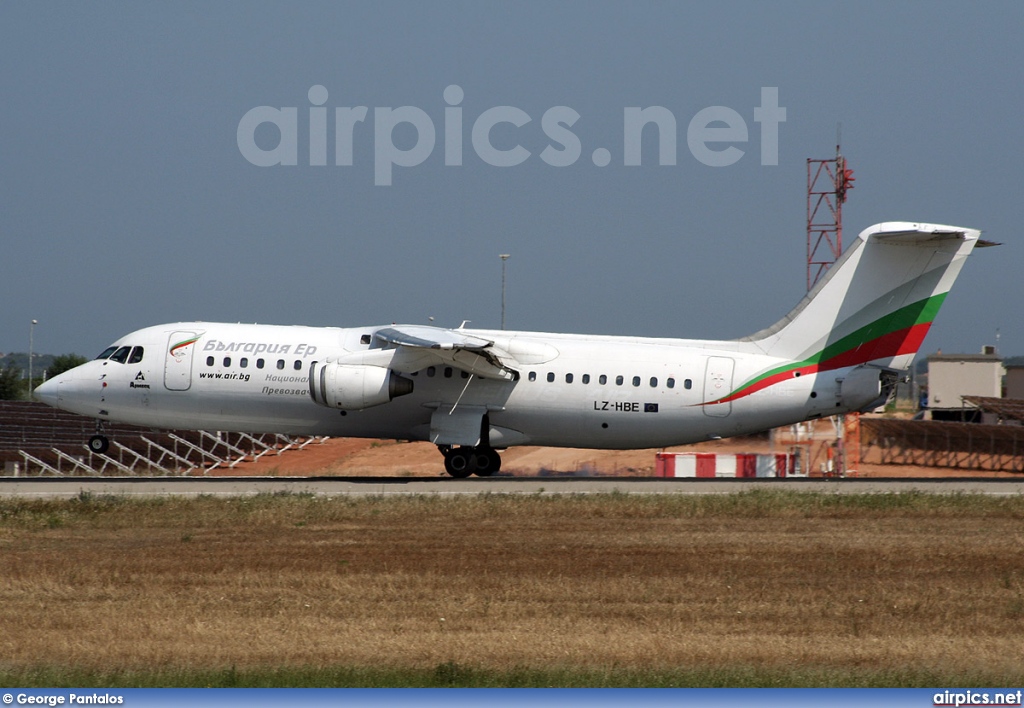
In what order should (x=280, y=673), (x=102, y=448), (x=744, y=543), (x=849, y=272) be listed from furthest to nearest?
(x=102, y=448) → (x=849, y=272) → (x=744, y=543) → (x=280, y=673)

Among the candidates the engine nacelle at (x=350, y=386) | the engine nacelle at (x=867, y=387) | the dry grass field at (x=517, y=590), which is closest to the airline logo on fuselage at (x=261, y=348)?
the engine nacelle at (x=350, y=386)

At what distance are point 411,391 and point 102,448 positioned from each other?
25.7ft

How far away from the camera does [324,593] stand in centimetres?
1387

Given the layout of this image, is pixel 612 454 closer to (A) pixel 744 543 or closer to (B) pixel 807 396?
(B) pixel 807 396

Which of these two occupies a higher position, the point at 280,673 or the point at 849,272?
the point at 849,272

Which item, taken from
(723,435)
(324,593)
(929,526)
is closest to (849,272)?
(723,435)

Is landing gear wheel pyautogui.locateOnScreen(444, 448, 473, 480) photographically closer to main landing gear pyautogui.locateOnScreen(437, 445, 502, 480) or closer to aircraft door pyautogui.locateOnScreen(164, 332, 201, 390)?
main landing gear pyautogui.locateOnScreen(437, 445, 502, 480)

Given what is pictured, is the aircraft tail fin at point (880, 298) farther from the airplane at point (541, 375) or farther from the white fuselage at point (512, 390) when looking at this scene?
the white fuselage at point (512, 390)

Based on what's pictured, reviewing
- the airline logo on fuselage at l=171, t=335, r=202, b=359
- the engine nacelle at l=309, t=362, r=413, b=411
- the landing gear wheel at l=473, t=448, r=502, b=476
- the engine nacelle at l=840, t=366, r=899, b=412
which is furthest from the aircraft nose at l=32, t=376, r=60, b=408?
the engine nacelle at l=840, t=366, r=899, b=412

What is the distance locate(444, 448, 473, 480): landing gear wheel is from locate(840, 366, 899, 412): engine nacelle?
8.67 m

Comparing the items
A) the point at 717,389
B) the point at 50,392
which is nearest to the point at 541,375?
the point at 717,389

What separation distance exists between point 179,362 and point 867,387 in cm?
1563

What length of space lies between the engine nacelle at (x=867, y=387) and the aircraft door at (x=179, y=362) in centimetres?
1486

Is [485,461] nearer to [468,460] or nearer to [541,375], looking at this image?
[468,460]
